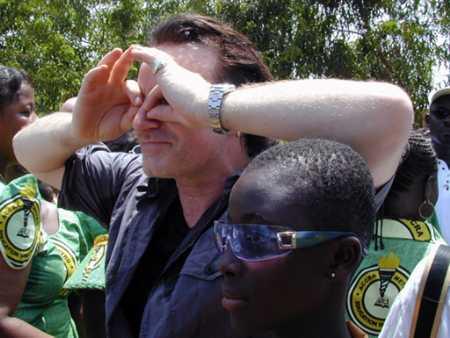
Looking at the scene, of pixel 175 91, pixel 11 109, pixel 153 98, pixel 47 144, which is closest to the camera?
pixel 175 91

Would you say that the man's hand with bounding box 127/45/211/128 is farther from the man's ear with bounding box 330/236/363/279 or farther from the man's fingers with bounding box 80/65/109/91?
the man's ear with bounding box 330/236/363/279

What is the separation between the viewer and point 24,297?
2.97 metres

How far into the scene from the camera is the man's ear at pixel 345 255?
1.65 meters

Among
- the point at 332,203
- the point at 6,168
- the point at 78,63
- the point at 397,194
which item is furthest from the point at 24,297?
the point at 78,63

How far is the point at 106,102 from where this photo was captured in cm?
225

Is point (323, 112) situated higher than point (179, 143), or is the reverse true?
point (323, 112)

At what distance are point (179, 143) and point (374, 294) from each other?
1.14 meters

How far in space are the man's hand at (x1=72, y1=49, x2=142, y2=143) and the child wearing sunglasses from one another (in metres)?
0.64

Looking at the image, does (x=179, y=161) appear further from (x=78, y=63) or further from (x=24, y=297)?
(x=78, y=63)

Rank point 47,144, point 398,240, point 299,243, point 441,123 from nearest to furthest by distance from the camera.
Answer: point 299,243 < point 47,144 < point 398,240 < point 441,123

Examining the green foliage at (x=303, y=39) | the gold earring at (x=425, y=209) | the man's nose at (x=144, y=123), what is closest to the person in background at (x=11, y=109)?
the man's nose at (x=144, y=123)

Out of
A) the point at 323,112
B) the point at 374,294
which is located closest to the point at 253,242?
the point at 323,112

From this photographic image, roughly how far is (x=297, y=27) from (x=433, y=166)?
27.8ft

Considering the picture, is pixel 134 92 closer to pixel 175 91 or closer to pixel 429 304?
pixel 175 91
